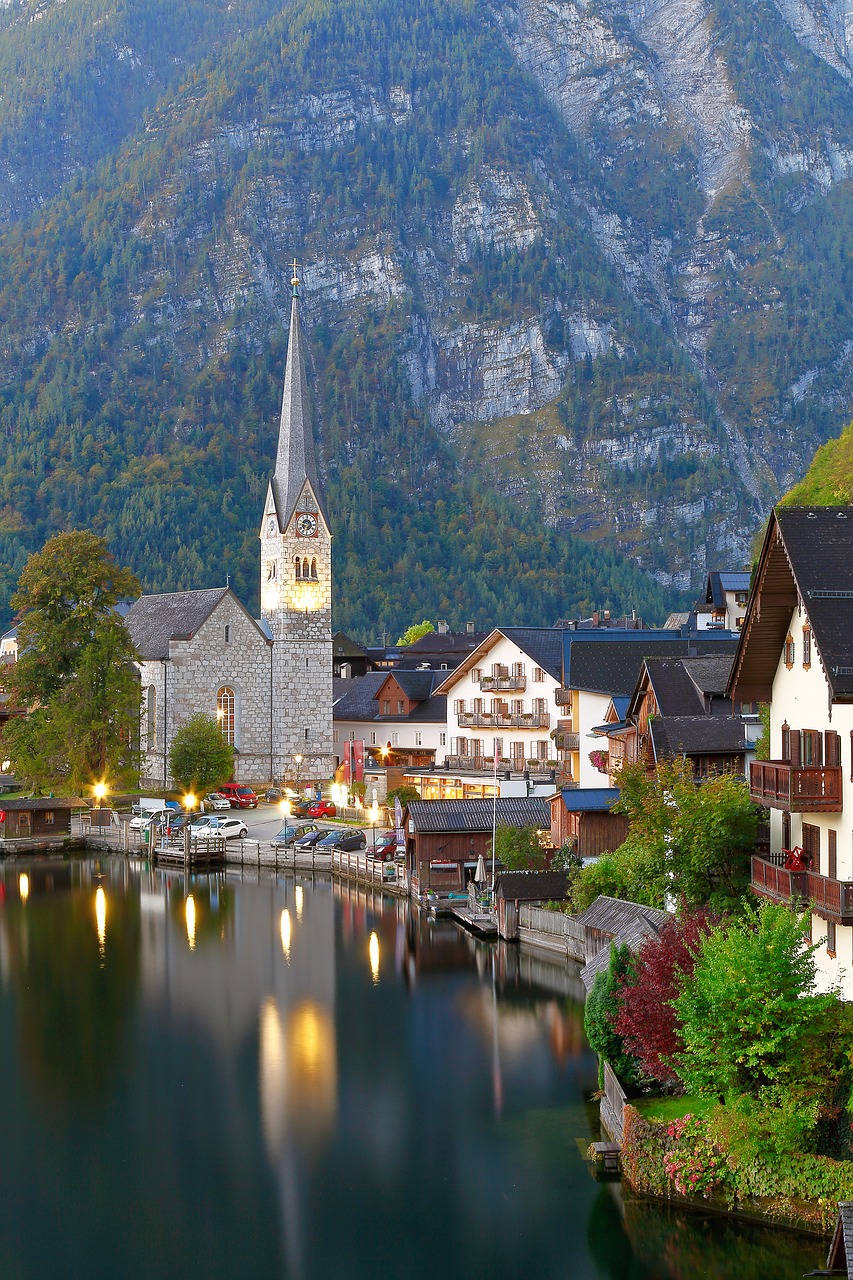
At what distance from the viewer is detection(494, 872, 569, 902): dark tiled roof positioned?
1975 inches

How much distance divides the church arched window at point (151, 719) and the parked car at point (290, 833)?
72.1 feet

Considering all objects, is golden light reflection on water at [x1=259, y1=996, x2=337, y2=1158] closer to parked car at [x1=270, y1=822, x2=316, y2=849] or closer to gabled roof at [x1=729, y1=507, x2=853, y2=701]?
gabled roof at [x1=729, y1=507, x2=853, y2=701]

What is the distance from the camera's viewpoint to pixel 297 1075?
37.0 m

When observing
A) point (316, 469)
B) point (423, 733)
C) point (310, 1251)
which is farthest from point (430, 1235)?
point (316, 469)

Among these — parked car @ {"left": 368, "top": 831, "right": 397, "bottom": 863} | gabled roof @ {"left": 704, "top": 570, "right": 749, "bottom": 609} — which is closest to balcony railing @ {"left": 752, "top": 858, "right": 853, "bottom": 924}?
parked car @ {"left": 368, "top": 831, "right": 397, "bottom": 863}

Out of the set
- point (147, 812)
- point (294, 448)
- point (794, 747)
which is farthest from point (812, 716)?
point (294, 448)

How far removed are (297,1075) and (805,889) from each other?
1448 centimetres

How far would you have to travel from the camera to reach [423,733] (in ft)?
309

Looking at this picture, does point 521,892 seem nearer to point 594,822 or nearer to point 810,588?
point 594,822

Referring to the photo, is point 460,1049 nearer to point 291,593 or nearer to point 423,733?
point 423,733

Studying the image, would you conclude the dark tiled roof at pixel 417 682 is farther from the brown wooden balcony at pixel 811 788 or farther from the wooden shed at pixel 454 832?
the brown wooden balcony at pixel 811 788

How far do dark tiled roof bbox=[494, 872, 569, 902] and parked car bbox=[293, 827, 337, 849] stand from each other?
884 inches

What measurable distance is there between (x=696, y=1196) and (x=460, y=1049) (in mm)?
12825

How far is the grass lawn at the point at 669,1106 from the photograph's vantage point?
2777cm
